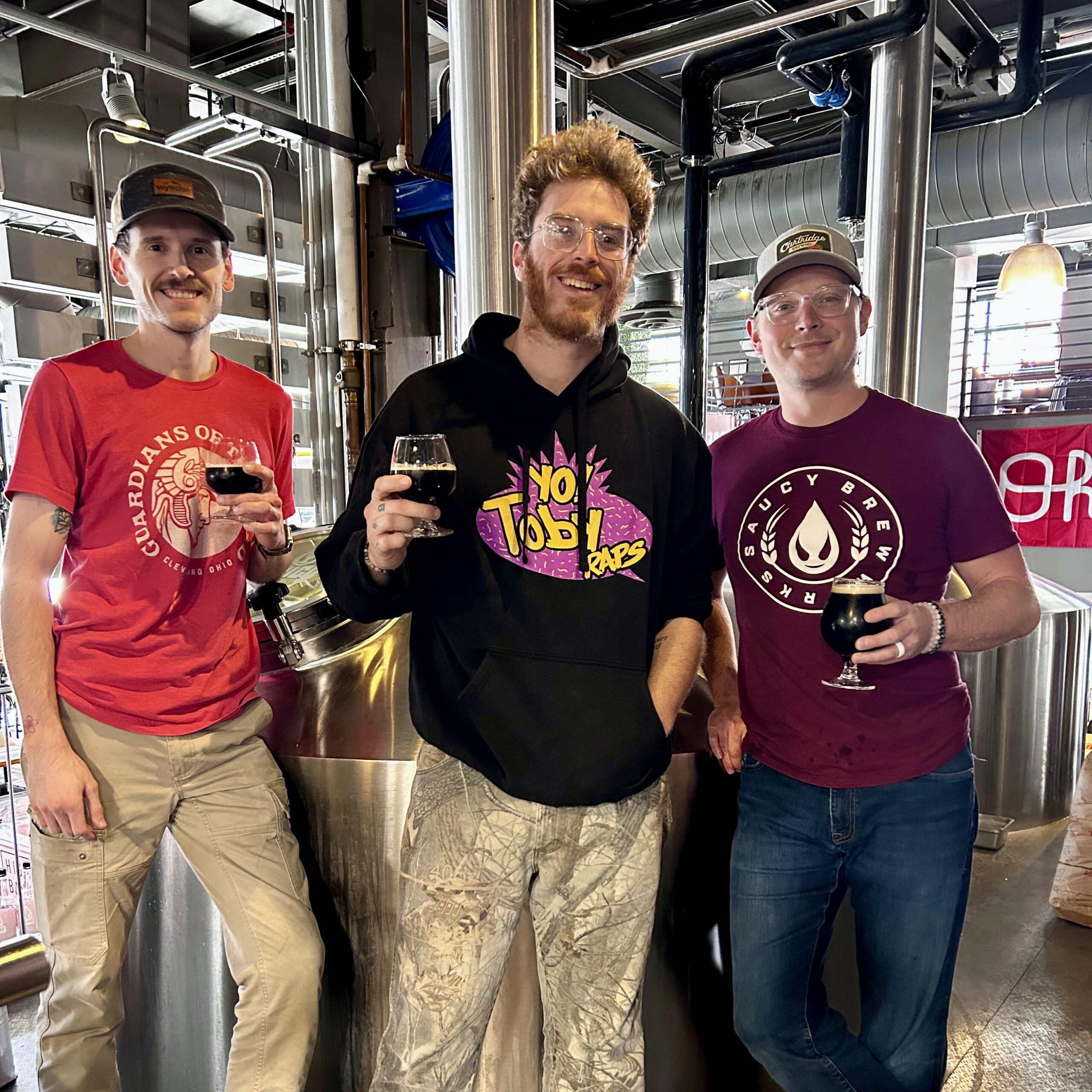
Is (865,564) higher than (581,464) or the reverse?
the reverse

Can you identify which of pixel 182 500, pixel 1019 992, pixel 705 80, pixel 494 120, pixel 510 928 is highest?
pixel 705 80

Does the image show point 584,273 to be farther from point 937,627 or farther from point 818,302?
point 937,627

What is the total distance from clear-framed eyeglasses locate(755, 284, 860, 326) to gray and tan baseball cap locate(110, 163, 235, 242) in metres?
1.04

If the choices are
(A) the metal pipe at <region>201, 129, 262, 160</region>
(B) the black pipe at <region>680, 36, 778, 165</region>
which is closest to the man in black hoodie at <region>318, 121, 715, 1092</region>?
(A) the metal pipe at <region>201, 129, 262, 160</region>

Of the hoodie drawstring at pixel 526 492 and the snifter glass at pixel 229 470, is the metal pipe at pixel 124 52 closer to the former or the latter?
the snifter glass at pixel 229 470

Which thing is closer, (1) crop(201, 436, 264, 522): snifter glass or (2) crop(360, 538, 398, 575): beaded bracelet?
(2) crop(360, 538, 398, 575): beaded bracelet

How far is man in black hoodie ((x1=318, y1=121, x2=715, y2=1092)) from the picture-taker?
139 cm

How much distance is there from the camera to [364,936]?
187 centimetres

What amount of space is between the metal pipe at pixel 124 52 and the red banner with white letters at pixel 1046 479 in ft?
19.2

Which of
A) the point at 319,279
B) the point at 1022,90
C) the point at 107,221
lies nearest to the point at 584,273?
the point at 107,221

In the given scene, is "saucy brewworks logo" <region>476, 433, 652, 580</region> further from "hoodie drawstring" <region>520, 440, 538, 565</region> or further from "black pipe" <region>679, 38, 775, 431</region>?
"black pipe" <region>679, 38, 775, 431</region>

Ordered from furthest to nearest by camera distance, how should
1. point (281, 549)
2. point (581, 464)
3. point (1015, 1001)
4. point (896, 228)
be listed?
1. point (896, 228)
2. point (1015, 1001)
3. point (281, 549)
4. point (581, 464)

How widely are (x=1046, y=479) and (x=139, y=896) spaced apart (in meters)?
6.84

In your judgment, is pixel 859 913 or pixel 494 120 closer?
pixel 859 913
